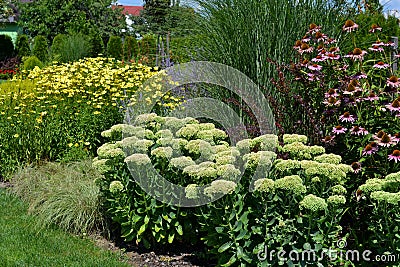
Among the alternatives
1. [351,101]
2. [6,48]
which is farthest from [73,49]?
[351,101]

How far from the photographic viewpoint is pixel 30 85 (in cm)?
675

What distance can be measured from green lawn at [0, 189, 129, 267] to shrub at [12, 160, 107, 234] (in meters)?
0.10

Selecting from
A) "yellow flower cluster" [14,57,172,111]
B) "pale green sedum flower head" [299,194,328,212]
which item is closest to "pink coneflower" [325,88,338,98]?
"pale green sedum flower head" [299,194,328,212]

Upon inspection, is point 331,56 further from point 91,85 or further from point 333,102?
point 91,85

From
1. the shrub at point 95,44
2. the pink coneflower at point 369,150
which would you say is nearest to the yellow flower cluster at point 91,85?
the pink coneflower at point 369,150

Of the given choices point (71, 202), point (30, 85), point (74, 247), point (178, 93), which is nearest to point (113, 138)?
point (71, 202)

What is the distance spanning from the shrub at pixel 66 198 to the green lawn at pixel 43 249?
10 cm

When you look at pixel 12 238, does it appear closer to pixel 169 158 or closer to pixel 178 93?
pixel 169 158

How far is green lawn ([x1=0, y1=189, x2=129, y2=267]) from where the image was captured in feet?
11.6

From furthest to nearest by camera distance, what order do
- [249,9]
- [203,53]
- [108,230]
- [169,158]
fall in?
1. [203,53]
2. [249,9]
3. [108,230]
4. [169,158]

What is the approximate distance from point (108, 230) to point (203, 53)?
231cm

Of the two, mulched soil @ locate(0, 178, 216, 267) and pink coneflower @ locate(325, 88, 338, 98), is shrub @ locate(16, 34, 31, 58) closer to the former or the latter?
mulched soil @ locate(0, 178, 216, 267)

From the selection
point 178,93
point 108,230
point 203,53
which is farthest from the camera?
point 178,93

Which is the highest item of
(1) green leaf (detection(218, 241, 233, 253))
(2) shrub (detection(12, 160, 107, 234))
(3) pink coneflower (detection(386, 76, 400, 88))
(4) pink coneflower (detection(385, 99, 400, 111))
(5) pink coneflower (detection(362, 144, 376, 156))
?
(3) pink coneflower (detection(386, 76, 400, 88))
